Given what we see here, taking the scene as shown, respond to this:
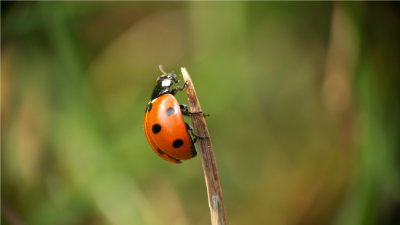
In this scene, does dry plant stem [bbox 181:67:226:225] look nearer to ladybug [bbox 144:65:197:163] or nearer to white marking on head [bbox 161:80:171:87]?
ladybug [bbox 144:65:197:163]

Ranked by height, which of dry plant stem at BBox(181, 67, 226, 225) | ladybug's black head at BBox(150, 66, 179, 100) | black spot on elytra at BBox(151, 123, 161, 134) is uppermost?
ladybug's black head at BBox(150, 66, 179, 100)

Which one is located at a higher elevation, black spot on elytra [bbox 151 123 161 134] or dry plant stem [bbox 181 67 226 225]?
black spot on elytra [bbox 151 123 161 134]

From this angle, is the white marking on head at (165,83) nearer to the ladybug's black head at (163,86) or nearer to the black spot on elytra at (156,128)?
the ladybug's black head at (163,86)

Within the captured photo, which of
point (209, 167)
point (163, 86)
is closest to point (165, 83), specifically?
point (163, 86)

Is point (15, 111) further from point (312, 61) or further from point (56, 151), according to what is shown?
point (312, 61)

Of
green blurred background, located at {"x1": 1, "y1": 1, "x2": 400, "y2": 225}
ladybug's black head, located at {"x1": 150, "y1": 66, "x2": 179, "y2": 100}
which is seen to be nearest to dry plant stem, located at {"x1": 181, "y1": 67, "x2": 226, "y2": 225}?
ladybug's black head, located at {"x1": 150, "y1": 66, "x2": 179, "y2": 100}

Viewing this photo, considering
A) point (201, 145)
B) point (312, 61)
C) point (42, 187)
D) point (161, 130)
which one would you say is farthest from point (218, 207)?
point (312, 61)
